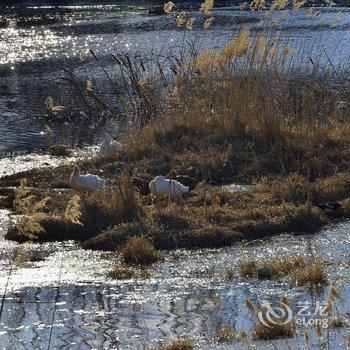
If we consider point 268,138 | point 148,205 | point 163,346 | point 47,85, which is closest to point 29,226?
point 148,205

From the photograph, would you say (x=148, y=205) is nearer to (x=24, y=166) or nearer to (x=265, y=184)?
(x=265, y=184)

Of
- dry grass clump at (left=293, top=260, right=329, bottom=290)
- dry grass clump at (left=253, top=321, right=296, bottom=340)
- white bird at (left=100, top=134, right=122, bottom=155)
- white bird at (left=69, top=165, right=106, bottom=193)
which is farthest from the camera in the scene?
white bird at (left=100, top=134, right=122, bottom=155)

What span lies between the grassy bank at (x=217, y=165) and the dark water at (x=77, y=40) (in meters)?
1.08

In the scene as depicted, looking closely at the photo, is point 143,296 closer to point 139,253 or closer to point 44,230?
point 139,253

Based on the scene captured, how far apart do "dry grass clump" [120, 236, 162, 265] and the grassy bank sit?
286mm

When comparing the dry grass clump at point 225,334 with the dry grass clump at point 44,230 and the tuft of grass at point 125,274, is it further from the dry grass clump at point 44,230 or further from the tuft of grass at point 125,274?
the dry grass clump at point 44,230

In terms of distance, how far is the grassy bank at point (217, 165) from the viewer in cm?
847

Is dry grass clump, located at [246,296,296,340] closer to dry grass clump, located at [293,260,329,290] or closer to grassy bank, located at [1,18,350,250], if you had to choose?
dry grass clump, located at [293,260,329,290]

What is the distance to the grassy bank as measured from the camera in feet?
27.8

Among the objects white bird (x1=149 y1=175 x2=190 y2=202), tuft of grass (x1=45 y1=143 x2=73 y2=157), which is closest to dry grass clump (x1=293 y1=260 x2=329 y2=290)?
white bird (x1=149 y1=175 x2=190 y2=202)

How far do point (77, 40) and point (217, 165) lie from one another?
17.4 meters

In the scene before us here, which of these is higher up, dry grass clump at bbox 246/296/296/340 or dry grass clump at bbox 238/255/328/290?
dry grass clump at bbox 246/296/296/340

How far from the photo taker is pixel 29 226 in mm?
8289

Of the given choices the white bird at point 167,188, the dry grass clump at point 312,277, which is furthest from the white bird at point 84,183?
the dry grass clump at point 312,277
